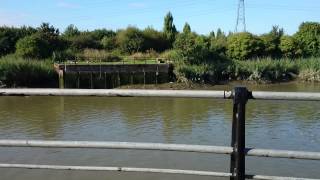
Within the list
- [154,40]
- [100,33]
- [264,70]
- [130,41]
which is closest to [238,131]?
[264,70]

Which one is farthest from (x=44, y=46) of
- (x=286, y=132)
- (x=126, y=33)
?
(x=286, y=132)

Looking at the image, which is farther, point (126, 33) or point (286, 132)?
point (126, 33)

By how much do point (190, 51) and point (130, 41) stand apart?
1232 centimetres

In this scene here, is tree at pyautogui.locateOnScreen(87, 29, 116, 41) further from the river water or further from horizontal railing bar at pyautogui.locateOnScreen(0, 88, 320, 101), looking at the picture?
horizontal railing bar at pyautogui.locateOnScreen(0, 88, 320, 101)

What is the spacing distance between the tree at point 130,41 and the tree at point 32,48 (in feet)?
26.9

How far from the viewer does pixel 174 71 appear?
34531 millimetres

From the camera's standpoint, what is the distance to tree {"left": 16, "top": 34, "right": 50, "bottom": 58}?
39.1 meters

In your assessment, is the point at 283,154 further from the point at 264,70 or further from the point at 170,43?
the point at 170,43

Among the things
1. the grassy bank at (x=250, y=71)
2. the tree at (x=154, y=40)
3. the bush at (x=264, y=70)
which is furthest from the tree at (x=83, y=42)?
the bush at (x=264, y=70)

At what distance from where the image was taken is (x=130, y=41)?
47.4 meters

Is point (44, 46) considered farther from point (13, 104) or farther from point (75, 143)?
point (75, 143)

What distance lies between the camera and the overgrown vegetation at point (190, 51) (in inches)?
1398

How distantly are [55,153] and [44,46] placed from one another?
102ft

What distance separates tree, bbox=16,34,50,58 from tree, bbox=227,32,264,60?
46.9 feet
